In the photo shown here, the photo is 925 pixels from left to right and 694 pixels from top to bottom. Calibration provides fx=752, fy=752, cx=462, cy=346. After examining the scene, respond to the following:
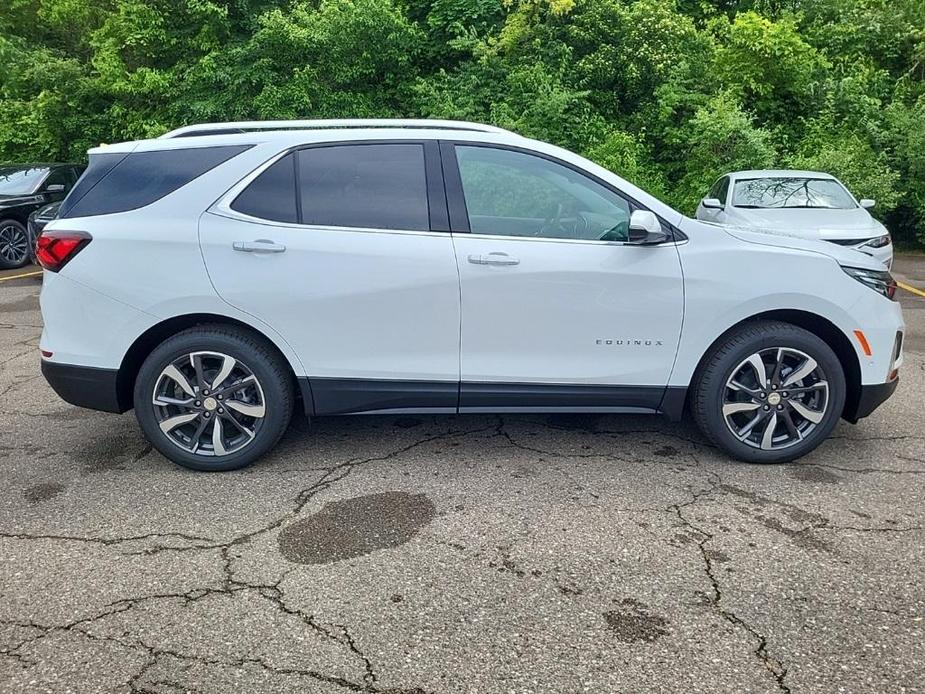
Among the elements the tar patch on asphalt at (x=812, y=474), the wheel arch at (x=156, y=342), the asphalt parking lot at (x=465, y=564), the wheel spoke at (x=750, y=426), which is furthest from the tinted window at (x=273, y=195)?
the tar patch on asphalt at (x=812, y=474)

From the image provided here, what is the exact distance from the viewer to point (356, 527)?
134 inches

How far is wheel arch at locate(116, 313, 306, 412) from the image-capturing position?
394cm

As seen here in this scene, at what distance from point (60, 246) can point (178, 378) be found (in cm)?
92

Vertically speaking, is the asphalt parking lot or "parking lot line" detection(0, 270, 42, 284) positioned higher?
the asphalt parking lot

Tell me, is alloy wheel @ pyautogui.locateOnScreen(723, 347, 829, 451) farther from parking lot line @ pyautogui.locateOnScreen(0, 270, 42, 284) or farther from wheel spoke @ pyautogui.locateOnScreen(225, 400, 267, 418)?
parking lot line @ pyautogui.locateOnScreen(0, 270, 42, 284)

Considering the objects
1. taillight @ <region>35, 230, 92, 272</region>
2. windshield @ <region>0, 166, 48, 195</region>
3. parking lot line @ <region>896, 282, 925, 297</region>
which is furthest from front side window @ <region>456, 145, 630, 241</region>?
windshield @ <region>0, 166, 48, 195</region>

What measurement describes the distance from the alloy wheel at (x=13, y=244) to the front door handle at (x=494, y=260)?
10.2m

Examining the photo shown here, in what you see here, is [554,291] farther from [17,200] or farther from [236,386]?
[17,200]

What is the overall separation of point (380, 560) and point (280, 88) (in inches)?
550

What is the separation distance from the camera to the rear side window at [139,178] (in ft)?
13.1

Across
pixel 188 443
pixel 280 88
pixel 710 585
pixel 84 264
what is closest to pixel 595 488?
pixel 710 585

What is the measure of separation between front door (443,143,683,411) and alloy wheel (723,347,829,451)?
0.41 m

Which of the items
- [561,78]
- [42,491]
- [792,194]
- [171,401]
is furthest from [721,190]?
[42,491]

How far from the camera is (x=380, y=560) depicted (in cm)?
311
